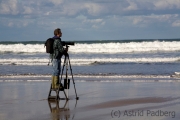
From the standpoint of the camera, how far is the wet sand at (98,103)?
8562 mm

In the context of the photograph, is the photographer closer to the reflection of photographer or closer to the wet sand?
the reflection of photographer

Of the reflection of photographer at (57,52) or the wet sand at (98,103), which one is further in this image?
the reflection of photographer at (57,52)

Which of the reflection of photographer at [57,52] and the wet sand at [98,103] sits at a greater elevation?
the reflection of photographer at [57,52]

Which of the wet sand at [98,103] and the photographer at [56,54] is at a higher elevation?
the photographer at [56,54]

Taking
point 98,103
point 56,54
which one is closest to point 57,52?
point 56,54

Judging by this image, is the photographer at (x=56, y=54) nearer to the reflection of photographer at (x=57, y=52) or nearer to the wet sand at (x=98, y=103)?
the reflection of photographer at (x=57, y=52)

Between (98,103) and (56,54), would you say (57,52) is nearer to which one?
(56,54)

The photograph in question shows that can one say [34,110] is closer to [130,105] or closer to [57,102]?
[57,102]

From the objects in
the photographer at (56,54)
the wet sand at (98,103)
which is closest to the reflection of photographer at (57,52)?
the photographer at (56,54)

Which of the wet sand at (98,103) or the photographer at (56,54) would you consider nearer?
the wet sand at (98,103)

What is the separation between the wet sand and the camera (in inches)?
337

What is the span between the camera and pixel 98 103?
10320 mm

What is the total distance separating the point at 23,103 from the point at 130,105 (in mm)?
2742

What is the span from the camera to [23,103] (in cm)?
1050
